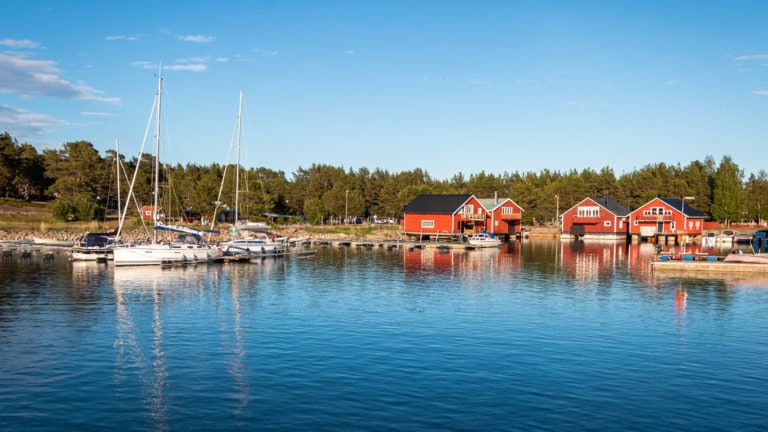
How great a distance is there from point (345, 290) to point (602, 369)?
21.8m

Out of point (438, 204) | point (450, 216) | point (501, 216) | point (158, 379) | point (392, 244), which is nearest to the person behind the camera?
point (158, 379)

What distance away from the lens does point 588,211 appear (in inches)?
4289

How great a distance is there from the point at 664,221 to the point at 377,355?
94.7 meters

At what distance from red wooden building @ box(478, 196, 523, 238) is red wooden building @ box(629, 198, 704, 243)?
21.0m

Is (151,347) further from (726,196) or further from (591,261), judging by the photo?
(726,196)

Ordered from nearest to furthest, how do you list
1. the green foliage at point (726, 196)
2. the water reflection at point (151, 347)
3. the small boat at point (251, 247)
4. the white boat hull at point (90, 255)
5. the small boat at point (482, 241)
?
the water reflection at point (151, 347)
the white boat hull at point (90, 255)
the small boat at point (251, 247)
the small boat at point (482, 241)
the green foliage at point (726, 196)

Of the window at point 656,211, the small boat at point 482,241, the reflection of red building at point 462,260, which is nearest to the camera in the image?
the reflection of red building at point 462,260

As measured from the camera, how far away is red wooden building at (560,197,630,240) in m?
108

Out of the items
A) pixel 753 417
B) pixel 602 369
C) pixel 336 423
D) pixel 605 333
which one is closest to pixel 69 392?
pixel 336 423

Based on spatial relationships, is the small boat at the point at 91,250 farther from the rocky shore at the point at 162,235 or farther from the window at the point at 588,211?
the window at the point at 588,211

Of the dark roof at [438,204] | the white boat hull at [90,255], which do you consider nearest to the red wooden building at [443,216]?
the dark roof at [438,204]

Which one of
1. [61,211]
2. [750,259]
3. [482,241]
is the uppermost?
[61,211]

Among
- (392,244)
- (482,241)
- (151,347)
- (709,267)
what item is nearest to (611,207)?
(482,241)

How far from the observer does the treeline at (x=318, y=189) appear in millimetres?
101438
